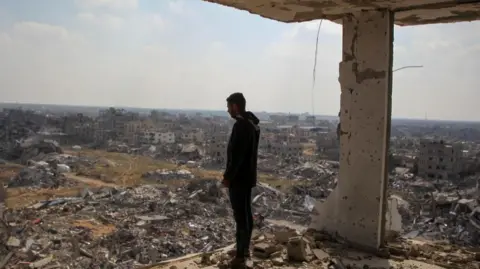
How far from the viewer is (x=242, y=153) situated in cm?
306

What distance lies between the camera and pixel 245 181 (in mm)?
3125

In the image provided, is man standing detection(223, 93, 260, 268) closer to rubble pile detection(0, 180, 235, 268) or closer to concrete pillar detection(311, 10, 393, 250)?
concrete pillar detection(311, 10, 393, 250)

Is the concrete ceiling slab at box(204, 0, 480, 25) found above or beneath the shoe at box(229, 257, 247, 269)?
above

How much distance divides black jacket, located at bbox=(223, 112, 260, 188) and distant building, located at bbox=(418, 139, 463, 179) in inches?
1404

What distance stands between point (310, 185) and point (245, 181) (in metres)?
30.5

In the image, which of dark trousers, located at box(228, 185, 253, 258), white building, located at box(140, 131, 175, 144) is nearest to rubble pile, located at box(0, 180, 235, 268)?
dark trousers, located at box(228, 185, 253, 258)

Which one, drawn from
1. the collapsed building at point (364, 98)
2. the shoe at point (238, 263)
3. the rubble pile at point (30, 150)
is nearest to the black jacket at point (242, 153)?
the shoe at point (238, 263)

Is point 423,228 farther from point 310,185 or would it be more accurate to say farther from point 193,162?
point 193,162

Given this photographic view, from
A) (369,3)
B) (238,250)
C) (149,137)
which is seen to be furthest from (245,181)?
(149,137)

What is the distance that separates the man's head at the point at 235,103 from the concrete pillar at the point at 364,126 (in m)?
1.44

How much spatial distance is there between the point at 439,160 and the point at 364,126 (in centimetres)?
3546

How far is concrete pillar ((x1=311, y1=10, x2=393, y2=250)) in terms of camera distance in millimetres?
3941

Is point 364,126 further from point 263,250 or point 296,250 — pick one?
point 263,250

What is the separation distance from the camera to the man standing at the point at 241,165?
3.06m
